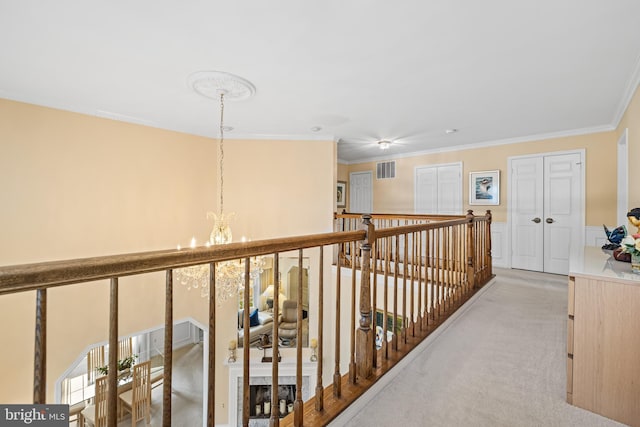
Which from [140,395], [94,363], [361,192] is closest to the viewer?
[140,395]

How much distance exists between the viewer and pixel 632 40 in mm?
2049

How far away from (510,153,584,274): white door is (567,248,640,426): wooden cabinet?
3512mm

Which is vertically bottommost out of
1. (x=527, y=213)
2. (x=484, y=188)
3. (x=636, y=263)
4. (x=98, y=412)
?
(x=98, y=412)

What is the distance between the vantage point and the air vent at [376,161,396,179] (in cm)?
655

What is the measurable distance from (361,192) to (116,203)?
5179 mm

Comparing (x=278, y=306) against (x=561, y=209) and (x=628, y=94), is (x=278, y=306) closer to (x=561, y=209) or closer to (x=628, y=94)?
(x=628, y=94)

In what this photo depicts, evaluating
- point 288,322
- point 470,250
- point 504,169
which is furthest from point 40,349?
point 504,169

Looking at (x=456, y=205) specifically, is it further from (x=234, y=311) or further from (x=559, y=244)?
(x=234, y=311)

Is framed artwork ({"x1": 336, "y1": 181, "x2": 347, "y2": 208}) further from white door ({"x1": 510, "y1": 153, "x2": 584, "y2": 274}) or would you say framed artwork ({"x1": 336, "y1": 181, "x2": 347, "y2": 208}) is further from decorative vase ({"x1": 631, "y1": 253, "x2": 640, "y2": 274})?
decorative vase ({"x1": 631, "y1": 253, "x2": 640, "y2": 274})

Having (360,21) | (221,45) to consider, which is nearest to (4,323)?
(221,45)

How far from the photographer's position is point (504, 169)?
4.99 m

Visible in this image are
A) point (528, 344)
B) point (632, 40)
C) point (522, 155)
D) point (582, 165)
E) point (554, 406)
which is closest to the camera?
point (554, 406)

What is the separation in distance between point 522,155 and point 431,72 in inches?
132

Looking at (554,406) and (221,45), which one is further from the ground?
(221,45)
